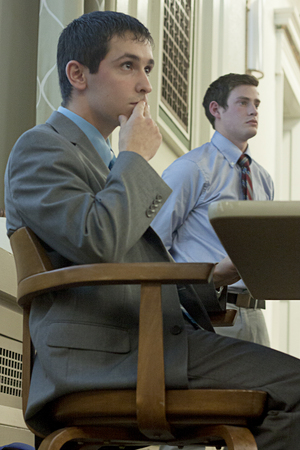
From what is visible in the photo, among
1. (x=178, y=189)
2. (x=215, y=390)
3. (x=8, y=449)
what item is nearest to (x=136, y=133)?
(x=215, y=390)

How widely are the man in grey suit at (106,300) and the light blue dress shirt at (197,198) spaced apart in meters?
1.01

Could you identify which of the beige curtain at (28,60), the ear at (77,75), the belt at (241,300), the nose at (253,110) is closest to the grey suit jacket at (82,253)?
the ear at (77,75)

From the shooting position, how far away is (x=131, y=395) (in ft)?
3.94

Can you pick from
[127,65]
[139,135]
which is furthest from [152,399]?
[127,65]

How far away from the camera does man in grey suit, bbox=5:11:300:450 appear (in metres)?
1.22

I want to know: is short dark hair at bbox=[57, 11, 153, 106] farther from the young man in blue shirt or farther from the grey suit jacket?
the young man in blue shirt

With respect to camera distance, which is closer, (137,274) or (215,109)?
→ (137,274)

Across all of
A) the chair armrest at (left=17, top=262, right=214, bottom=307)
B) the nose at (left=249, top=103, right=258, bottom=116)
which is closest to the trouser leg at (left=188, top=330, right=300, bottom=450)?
the chair armrest at (left=17, top=262, right=214, bottom=307)

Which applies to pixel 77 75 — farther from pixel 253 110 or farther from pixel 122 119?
pixel 253 110

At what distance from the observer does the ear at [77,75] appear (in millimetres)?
1670

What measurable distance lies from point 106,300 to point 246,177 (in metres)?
1.60

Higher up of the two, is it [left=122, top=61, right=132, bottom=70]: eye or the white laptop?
[left=122, top=61, right=132, bottom=70]: eye

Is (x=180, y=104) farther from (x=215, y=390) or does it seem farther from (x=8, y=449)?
(x=215, y=390)

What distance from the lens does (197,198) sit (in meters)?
2.64
